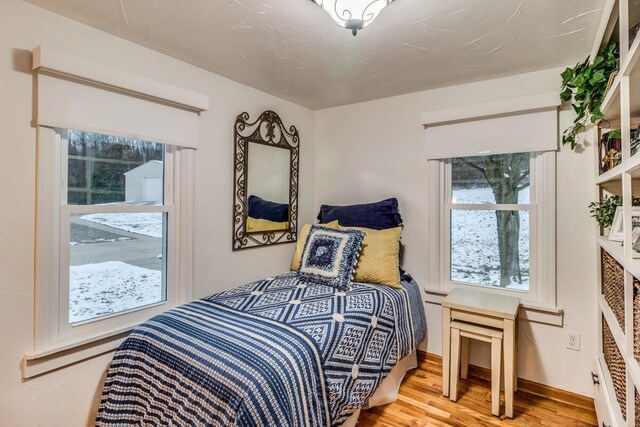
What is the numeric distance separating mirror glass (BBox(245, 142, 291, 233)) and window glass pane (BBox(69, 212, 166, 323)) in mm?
697

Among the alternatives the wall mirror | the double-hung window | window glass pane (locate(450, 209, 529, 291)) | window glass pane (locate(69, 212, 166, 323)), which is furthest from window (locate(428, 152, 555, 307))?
window glass pane (locate(69, 212, 166, 323))

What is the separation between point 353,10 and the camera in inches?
52.4

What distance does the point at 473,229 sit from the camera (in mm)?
2516

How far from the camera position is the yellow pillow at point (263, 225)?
8.34ft

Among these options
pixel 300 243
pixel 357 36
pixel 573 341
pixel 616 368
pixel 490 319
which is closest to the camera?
pixel 616 368

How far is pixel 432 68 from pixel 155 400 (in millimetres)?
2433

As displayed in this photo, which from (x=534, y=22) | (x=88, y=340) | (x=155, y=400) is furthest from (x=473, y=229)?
(x=88, y=340)

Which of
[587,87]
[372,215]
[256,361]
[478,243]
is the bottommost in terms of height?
[256,361]

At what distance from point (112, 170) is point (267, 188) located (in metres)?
1.12

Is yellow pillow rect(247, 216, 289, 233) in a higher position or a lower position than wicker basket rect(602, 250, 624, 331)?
higher

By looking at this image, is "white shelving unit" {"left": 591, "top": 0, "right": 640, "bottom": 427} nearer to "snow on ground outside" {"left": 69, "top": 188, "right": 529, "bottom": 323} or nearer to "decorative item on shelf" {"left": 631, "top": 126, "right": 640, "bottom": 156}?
"decorative item on shelf" {"left": 631, "top": 126, "right": 640, "bottom": 156}

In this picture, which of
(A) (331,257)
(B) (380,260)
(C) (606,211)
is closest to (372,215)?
(B) (380,260)

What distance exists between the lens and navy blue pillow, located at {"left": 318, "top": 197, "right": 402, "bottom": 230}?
2.61 meters

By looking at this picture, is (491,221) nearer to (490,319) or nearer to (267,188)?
(490,319)
